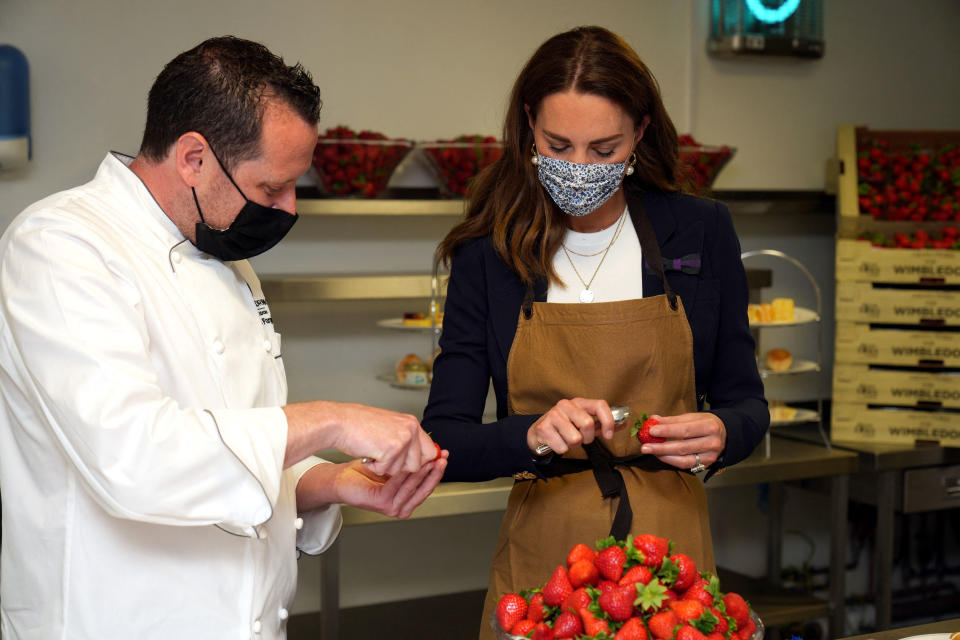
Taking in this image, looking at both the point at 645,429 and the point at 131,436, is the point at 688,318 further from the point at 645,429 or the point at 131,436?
the point at 131,436

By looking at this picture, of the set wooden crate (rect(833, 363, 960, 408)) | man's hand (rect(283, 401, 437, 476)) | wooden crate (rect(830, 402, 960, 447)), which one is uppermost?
man's hand (rect(283, 401, 437, 476))

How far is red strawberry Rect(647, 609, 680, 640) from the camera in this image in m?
1.20

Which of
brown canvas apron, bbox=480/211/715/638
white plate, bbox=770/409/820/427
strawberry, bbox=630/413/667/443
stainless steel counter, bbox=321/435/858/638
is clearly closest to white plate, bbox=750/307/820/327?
white plate, bbox=770/409/820/427

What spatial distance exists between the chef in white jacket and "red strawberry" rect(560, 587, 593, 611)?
0.29m

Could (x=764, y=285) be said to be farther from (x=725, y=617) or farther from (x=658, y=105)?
(x=725, y=617)

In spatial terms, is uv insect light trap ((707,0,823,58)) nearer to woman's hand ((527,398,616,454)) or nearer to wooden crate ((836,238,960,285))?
wooden crate ((836,238,960,285))

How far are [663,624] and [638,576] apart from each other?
0.27 feet

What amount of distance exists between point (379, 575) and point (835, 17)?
283 cm

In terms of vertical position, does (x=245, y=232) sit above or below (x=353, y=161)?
below

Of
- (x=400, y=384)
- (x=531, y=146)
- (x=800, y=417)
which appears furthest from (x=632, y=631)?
(x=800, y=417)

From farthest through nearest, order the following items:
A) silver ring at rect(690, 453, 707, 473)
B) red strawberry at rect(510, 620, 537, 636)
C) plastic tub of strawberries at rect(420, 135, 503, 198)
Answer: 1. plastic tub of strawberries at rect(420, 135, 503, 198)
2. silver ring at rect(690, 453, 707, 473)
3. red strawberry at rect(510, 620, 537, 636)

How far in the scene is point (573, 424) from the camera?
1.58 meters

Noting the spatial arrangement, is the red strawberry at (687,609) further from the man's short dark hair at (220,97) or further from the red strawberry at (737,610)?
the man's short dark hair at (220,97)

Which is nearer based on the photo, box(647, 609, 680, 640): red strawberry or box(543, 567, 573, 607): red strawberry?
box(647, 609, 680, 640): red strawberry
